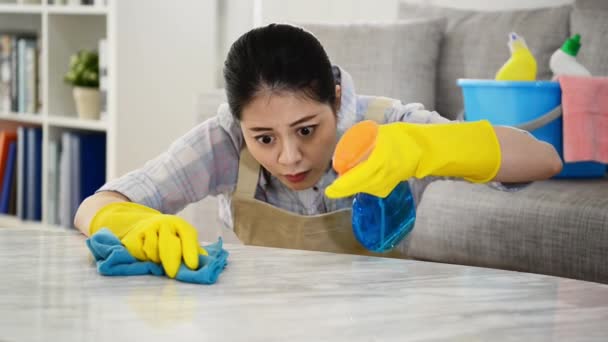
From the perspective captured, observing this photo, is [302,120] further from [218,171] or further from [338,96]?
[218,171]

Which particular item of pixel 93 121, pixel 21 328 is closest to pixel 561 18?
pixel 93 121

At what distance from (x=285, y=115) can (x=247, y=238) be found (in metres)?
0.36

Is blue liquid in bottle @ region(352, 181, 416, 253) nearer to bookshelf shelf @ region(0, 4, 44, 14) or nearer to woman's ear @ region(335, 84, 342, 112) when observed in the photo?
woman's ear @ region(335, 84, 342, 112)

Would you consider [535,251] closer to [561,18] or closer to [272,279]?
[561,18]

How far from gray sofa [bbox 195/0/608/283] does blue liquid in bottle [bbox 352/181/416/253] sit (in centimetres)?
100

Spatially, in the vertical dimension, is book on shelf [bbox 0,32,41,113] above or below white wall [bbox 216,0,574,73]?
below

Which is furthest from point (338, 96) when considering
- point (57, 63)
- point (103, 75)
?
point (57, 63)

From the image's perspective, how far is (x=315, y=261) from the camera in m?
1.18

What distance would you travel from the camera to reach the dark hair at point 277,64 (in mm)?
1565

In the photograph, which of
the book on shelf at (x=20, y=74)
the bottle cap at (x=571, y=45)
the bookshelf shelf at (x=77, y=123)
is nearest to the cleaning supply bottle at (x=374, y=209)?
the bottle cap at (x=571, y=45)

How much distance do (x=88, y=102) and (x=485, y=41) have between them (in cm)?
160

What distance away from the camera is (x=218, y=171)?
1801 millimetres

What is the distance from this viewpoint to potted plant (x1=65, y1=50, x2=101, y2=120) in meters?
3.71

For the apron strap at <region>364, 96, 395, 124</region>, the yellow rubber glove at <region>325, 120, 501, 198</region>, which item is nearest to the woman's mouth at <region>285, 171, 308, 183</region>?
the apron strap at <region>364, 96, 395, 124</region>
